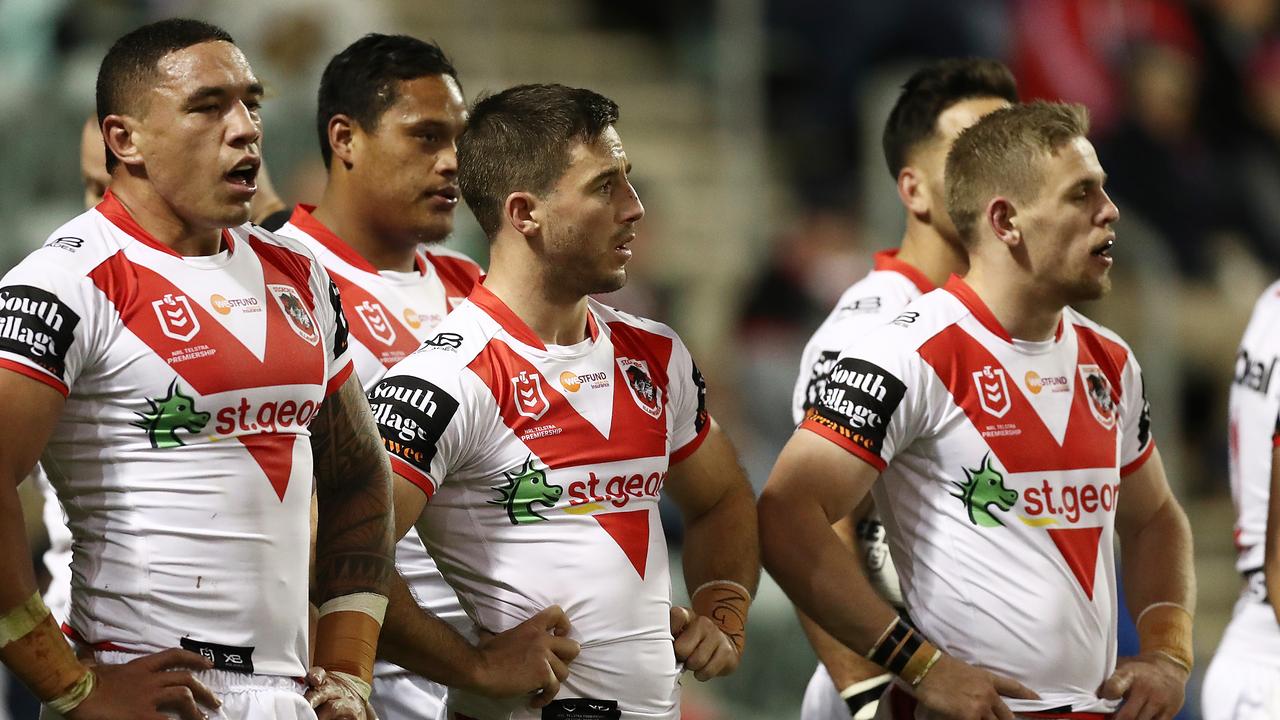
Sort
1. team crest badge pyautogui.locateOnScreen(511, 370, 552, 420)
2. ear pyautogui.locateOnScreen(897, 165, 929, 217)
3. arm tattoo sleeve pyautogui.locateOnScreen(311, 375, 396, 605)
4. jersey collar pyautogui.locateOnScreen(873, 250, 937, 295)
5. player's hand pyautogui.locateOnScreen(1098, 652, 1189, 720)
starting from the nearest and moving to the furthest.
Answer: arm tattoo sleeve pyautogui.locateOnScreen(311, 375, 396, 605) < team crest badge pyautogui.locateOnScreen(511, 370, 552, 420) < player's hand pyautogui.locateOnScreen(1098, 652, 1189, 720) < jersey collar pyautogui.locateOnScreen(873, 250, 937, 295) < ear pyautogui.locateOnScreen(897, 165, 929, 217)

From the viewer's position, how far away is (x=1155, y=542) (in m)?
4.58

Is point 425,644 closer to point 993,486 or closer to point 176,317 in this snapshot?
point 176,317

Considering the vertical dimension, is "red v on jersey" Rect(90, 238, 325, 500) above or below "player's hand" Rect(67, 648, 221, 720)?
above

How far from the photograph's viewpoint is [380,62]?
4.93m

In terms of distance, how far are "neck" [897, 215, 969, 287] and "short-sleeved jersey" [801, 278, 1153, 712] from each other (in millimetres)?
927

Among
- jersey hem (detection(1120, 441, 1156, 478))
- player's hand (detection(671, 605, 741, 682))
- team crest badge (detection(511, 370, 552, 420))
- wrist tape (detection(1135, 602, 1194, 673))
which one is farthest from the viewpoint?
jersey hem (detection(1120, 441, 1156, 478))

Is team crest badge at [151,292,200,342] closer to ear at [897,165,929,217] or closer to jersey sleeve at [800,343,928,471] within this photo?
jersey sleeve at [800,343,928,471]

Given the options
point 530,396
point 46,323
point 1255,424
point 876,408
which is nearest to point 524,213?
point 530,396

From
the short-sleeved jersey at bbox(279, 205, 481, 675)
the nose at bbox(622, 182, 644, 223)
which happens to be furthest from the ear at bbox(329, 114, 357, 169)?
the nose at bbox(622, 182, 644, 223)

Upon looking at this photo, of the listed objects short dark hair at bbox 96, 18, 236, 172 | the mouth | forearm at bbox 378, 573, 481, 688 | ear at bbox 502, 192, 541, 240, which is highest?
short dark hair at bbox 96, 18, 236, 172

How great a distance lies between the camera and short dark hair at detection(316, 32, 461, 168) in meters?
4.89

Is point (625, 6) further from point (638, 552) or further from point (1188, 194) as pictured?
point (638, 552)

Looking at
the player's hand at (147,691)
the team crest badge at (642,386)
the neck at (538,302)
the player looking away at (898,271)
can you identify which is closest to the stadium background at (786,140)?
the player looking away at (898,271)

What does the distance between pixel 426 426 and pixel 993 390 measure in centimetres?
136
